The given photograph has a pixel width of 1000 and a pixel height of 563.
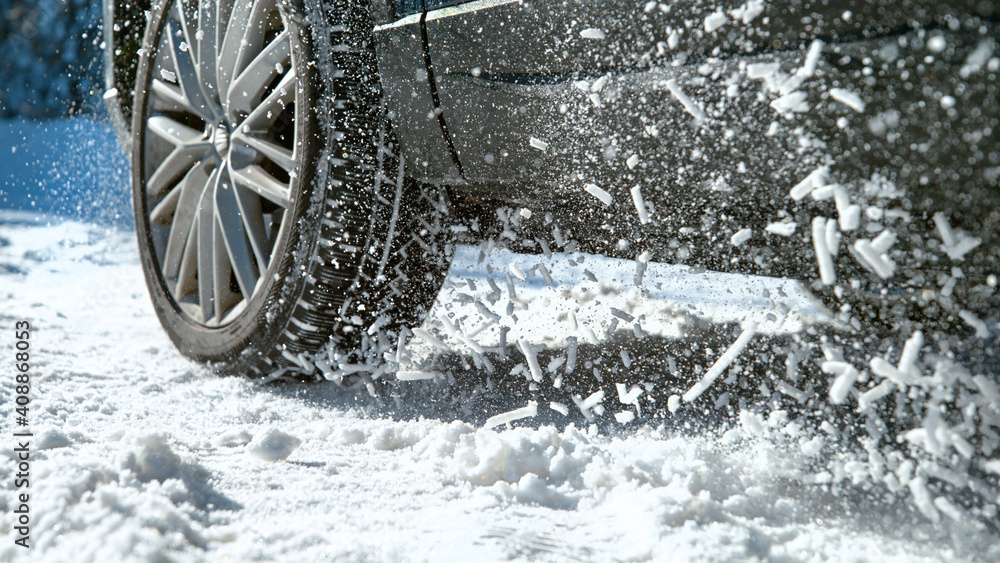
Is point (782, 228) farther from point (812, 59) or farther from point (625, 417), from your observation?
point (625, 417)

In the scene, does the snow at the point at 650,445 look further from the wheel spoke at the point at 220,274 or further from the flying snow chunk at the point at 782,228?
the wheel spoke at the point at 220,274

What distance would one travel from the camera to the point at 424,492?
133 centimetres

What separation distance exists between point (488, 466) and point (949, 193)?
99 cm

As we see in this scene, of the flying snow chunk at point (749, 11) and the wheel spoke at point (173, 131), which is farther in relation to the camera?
the wheel spoke at point (173, 131)

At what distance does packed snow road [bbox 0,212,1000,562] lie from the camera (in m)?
1.08

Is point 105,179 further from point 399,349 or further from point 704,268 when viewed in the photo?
point 704,268

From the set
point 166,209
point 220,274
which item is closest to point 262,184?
point 220,274

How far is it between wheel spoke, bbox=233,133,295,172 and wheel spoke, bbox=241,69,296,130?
0.04 m

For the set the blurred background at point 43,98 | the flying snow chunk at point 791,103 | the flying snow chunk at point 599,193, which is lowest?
the flying snow chunk at point 599,193

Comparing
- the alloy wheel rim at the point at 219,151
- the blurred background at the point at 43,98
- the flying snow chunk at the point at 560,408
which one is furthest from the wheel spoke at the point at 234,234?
the blurred background at the point at 43,98

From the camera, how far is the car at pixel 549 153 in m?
1.11

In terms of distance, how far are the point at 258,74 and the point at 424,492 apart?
1363mm

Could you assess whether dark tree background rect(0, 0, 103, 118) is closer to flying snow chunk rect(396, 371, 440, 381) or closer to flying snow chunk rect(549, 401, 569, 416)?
flying snow chunk rect(396, 371, 440, 381)

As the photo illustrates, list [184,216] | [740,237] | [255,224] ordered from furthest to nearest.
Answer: [184,216] < [255,224] < [740,237]
